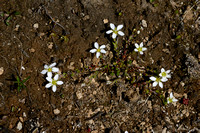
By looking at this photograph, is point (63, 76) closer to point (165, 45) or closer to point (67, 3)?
point (67, 3)

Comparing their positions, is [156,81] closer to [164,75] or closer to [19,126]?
[164,75]

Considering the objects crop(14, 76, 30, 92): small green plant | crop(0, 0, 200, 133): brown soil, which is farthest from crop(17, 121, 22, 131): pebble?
crop(14, 76, 30, 92): small green plant

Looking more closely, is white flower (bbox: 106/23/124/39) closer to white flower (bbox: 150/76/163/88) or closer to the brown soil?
the brown soil

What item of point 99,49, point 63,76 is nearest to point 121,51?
point 99,49

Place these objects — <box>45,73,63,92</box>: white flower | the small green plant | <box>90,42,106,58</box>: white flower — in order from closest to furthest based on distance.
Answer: the small green plant → <box>45,73,63,92</box>: white flower → <box>90,42,106,58</box>: white flower

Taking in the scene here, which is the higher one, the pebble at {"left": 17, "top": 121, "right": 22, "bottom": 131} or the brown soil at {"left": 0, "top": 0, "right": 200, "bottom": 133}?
the brown soil at {"left": 0, "top": 0, "right": 200, "bottom": 133}

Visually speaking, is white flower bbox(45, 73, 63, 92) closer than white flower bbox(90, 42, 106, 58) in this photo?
Yes

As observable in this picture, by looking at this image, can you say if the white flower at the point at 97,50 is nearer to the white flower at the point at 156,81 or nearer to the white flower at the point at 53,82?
the white flower at the point at 53,82

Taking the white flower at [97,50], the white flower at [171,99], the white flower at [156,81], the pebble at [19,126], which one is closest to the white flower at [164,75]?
the white flower at [156,81]
